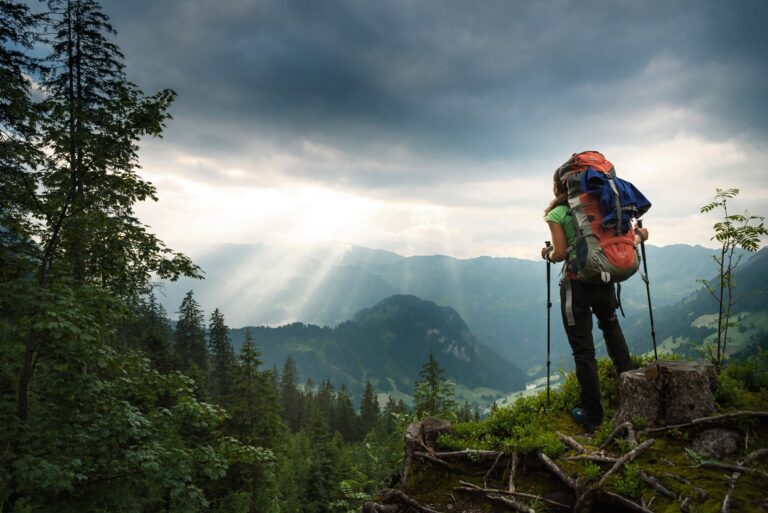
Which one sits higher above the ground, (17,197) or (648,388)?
(17,197)

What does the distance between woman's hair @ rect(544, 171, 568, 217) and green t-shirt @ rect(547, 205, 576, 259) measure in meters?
0.15

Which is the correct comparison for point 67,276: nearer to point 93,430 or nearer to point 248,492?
point 93,430

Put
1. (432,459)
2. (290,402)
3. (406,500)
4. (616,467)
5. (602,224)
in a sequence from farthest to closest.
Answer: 1. (290,402)
2. (602,224)
3. (432,459)
4. (406,500)
5. (616,467)

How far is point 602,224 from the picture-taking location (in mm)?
6031

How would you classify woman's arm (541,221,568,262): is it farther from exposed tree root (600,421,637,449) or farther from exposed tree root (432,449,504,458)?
exposed tree root (432,449,504,458)

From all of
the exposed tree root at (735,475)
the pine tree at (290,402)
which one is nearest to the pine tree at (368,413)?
the pine tree at (290,402)

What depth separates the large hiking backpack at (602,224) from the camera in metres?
5.92

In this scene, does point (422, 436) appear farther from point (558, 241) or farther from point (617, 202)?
point (617, 202)

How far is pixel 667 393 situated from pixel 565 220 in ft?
9.62

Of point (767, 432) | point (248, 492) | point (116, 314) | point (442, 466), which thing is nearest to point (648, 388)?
point (767, 432)

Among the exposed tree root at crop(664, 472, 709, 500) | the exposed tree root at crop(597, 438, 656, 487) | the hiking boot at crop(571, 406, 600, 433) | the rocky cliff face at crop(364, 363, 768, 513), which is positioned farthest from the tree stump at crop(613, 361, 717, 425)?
the exposed tree root at crop(664, 472, 709, 500)

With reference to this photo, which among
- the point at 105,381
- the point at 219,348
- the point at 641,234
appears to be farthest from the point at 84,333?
the point at 219,348

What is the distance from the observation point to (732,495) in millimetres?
3799

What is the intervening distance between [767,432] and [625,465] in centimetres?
190
